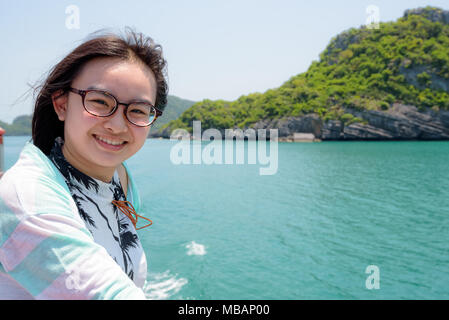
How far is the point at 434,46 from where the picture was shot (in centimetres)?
6178

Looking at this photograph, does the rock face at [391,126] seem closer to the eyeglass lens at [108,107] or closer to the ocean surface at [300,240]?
the ocean surface at [300,240]

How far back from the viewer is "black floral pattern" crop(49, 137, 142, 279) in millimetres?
1041

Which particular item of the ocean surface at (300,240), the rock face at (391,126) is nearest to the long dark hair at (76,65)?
the ocean surface at (300,240)

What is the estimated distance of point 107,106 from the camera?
1.02m

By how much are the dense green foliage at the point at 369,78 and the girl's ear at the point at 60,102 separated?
6487 centimetres

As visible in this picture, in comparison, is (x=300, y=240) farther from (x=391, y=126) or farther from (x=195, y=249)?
(x=391, y=126)

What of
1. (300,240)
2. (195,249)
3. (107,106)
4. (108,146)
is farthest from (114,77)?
(300,240)

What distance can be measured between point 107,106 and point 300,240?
9355 millimetres

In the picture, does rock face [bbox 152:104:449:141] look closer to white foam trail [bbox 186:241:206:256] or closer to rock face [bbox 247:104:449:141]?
rock face [bbox 247:104:449:141]

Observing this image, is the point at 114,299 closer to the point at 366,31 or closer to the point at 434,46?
the point at 434,46

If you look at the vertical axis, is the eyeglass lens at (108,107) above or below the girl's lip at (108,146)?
above

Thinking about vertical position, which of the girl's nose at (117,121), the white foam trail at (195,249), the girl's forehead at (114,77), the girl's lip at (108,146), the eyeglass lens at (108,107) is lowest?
the white foam trail at (195,249)

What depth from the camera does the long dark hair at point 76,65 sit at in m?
1.04

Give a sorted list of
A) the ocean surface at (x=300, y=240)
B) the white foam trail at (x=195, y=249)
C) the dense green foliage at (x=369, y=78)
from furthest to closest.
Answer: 1. the dense green foliage at (x=369, y=78)
2. the white foam trail at (x=195, y=249)
3. the ocean surface at (x=300, y=240)
